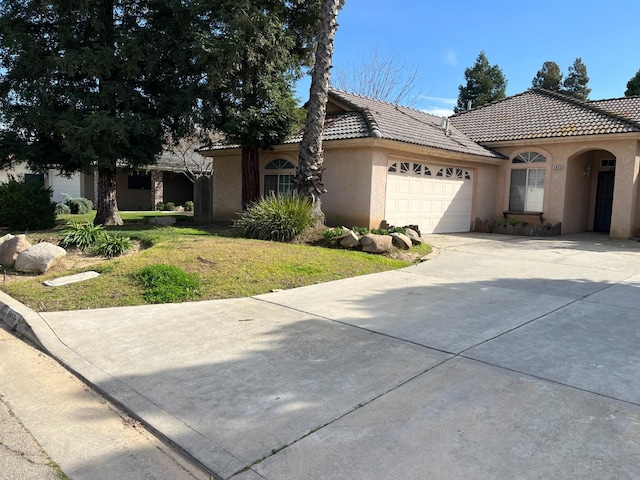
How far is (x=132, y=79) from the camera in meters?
14.2

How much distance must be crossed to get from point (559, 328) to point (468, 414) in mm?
2791

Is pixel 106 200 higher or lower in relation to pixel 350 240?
higher

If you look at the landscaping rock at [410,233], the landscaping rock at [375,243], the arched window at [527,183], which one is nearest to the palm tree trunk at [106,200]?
the landscaping rock at [375,243]

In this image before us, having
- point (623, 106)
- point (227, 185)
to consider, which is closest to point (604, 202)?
point (623, 106)

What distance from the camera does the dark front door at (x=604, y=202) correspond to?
19109mm

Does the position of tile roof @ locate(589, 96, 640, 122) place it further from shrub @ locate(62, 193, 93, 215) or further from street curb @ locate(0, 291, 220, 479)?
shrub @ locate(62, 193, 93, 215)

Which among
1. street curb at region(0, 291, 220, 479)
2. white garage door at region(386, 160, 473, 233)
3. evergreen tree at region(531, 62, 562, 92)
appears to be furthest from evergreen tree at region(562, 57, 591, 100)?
street curb at region(0, 291, 220, 479)

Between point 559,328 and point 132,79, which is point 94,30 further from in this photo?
point 559,328

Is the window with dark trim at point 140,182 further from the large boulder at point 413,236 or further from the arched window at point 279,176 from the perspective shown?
the large boulder at point 413,236

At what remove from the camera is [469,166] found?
17.8m

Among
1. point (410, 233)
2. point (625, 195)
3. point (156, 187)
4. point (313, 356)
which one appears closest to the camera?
point (313, 356)

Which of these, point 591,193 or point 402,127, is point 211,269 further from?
point 591,193

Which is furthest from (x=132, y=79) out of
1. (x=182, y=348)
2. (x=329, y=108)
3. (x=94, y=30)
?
(x=182, y=348)

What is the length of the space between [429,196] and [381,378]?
12850mm
